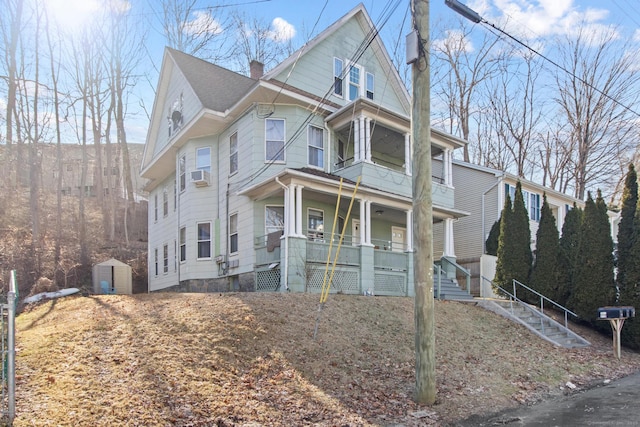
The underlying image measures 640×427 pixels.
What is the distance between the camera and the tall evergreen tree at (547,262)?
16016 mm

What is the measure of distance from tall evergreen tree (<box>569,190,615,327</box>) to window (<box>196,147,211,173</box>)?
12943 mm

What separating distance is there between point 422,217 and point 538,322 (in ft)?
30.0

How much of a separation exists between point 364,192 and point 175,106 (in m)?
9.70

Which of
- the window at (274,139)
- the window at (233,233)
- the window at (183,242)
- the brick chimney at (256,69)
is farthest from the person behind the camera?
the brick chimney at (256,69)

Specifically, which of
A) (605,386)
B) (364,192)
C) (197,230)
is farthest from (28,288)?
(605,386)

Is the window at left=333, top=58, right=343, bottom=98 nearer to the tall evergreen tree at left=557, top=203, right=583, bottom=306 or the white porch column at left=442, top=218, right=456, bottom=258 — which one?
the white porch column at left=442, top=218, right=456, bottom=258

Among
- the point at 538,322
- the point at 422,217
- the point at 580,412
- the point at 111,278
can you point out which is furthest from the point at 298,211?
the point at 580,412

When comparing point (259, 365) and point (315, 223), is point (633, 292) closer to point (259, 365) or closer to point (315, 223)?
point (315, 223)

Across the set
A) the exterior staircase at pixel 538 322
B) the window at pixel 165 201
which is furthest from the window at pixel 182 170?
the exterior staircase at pixel 538 322

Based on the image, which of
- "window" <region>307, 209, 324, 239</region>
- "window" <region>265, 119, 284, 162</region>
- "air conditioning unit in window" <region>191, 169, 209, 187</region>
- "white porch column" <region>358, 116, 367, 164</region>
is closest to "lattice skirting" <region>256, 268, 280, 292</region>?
"window" <region>307, 209, 324, 239</region>

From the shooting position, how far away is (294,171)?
13680 millimetres

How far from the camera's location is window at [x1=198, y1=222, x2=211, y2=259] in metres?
17.7

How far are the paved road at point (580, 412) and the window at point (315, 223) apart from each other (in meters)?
9.34

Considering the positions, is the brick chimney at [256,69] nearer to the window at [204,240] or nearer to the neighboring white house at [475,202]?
the window at [204,240]
